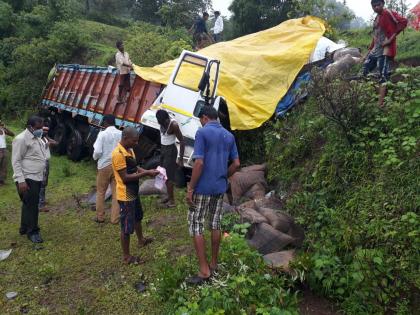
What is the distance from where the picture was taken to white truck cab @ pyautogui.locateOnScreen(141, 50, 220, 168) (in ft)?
23.2

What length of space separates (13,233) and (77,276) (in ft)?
5.95

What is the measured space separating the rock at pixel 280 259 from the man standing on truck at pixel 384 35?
8.61ft

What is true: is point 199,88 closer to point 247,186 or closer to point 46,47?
point 247,186

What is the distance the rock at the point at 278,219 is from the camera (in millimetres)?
5004

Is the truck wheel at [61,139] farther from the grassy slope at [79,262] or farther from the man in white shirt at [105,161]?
the man in white shirt at [105,161]

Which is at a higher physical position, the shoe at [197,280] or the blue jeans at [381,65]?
the blue jeans at [381,65]

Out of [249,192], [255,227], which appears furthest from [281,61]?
[255,227]

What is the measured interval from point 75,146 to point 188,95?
13.9ft

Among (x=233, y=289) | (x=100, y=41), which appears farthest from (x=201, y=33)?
(x=233, y=289)

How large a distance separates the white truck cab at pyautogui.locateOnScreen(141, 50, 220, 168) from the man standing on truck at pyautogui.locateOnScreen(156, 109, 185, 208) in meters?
0.35

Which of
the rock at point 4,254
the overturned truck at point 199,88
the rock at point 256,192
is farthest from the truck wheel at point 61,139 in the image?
the rock at point 256,192

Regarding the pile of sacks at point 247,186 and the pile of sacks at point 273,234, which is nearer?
the pile of sacks at point 273,234

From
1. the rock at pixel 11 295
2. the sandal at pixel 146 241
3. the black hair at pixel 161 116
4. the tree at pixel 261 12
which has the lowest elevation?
the rock at pixel 11 295

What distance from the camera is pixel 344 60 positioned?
314 inches
